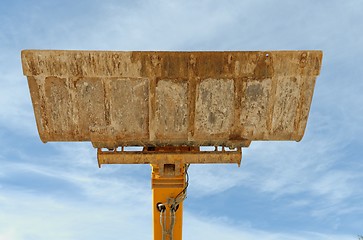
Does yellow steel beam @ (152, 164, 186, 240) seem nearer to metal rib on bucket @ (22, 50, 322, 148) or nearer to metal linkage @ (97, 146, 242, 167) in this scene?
metal linkage @ (97, 146, 242, 167)

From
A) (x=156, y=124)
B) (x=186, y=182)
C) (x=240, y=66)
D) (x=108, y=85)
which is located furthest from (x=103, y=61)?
(x=186, y=182)

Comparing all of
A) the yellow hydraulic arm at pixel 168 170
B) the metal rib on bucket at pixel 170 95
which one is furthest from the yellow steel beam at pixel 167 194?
the metal rib on bucket at pixel 170 95

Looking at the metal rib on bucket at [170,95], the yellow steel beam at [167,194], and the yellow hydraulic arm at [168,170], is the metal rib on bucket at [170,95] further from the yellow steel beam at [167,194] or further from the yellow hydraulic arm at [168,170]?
the yellow steel beam at [167,194]

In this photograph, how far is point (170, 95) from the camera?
4.77 m

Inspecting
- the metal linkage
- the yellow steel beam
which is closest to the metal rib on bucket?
the metal linkage

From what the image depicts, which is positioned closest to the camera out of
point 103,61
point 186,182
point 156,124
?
point 103,61

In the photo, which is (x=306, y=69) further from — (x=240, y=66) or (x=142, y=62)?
(x=142, y=62)

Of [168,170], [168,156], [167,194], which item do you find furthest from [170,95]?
[167,194]

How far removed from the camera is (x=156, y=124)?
16.1 ft

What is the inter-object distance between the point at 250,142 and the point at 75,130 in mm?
2200

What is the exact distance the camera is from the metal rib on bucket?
15.0 feet

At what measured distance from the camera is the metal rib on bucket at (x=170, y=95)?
4578 mm

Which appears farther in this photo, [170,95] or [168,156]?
[168,156]

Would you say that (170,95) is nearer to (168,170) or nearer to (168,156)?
(168,156)
